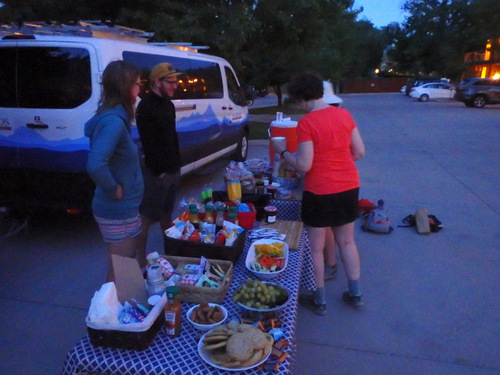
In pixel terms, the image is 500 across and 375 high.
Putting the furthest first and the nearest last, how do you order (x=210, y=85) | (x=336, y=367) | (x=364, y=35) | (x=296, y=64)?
(x=364, y=35) → (x=296, y=64) → (x=210, y=85) → (x=336, y=367)

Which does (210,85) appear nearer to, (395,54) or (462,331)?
(462,331)

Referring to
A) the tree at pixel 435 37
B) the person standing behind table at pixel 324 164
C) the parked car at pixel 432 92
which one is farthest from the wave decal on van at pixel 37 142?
the tree at pixel 435 37

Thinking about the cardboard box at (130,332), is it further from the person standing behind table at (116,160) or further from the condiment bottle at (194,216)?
the condiment bottle at (194,216)

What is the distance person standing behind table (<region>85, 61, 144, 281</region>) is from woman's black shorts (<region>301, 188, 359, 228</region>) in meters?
1.21

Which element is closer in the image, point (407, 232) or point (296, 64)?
point (407, 232)

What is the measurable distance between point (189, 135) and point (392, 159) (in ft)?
18.0

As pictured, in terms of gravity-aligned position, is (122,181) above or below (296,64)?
below

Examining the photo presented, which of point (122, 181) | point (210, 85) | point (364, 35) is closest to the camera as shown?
point (122, 181)

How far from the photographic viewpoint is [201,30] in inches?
381

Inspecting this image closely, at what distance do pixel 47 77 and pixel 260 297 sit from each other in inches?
130

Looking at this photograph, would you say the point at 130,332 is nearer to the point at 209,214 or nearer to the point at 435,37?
the point at 209,214

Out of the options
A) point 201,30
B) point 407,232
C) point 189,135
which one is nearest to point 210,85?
point 189,135

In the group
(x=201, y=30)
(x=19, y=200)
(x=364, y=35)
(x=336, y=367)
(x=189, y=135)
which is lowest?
(x=336, y=367)

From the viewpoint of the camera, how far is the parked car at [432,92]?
3219 centimetres
